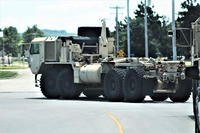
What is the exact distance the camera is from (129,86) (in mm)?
30453

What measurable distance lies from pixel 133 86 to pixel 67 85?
5700 mm

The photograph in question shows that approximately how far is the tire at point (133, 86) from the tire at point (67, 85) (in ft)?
15.8

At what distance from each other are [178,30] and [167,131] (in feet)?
20.2

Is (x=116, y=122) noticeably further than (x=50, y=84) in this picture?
No

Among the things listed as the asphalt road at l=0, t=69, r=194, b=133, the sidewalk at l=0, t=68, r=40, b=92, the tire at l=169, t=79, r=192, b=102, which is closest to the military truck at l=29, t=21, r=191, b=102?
the tire at l=169, t=79, r=192, b=102

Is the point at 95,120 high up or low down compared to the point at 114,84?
down

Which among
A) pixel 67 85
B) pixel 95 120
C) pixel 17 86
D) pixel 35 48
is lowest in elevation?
pixel 17 86

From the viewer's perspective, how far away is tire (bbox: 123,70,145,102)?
98.1 feet

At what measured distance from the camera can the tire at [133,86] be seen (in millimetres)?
29906

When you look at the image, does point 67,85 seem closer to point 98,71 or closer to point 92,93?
point 92,93

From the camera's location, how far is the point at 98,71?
109 feet

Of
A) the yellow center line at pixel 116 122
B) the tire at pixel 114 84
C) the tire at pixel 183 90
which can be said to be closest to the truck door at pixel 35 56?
the tire at pixel 114 84

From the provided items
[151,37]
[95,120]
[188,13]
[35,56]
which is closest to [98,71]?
[35,56]

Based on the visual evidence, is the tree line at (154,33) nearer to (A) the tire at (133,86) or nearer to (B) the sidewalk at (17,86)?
(B) the sidewalk at (17,86)
